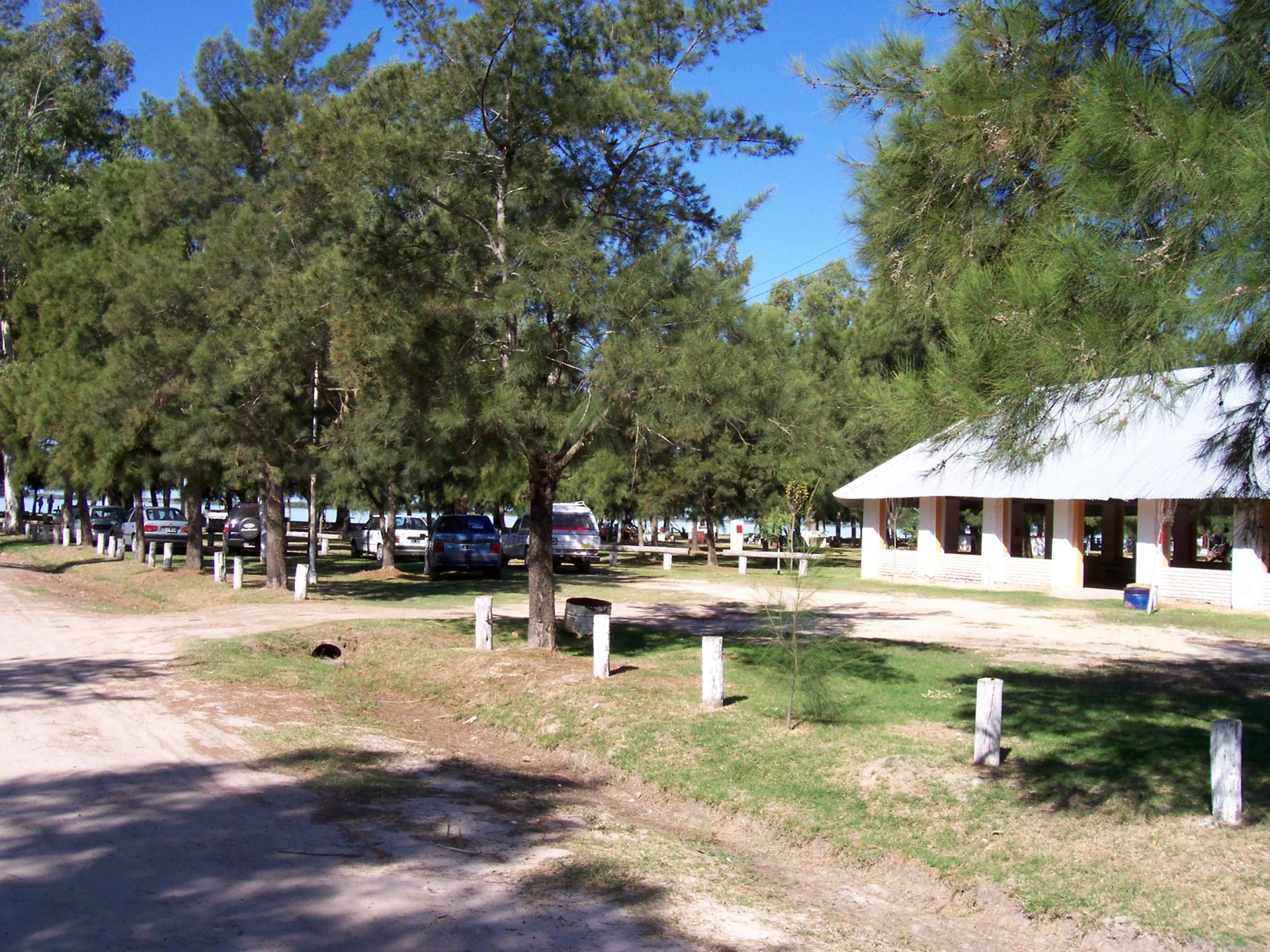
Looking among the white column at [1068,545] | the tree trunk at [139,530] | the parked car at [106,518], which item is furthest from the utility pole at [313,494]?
the parked car at [106,518]

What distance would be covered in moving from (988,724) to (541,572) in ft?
21.9

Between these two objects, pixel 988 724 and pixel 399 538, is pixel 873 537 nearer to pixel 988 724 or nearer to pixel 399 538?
pixel 399 538

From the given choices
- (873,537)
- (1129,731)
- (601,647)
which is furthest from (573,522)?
(1129,731)

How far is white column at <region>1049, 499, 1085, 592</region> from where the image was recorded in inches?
1085

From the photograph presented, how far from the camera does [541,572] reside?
13.3m

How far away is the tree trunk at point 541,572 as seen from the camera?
13.1 metres

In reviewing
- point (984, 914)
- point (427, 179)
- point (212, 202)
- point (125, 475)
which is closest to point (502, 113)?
point (427, 179)

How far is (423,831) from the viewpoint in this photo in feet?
21.5

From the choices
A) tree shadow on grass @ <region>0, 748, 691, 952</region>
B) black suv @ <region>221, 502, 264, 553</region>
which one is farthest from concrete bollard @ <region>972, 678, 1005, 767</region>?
black suv @ <region>221, 502, 264, 553</region>

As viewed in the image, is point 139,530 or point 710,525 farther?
point 710,525

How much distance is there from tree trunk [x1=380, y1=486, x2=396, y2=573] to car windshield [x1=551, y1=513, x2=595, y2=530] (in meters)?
5.07

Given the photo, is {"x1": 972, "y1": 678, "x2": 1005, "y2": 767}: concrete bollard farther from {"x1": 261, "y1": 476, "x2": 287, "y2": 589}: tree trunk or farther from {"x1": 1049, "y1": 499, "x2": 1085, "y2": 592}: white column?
{"x1": 1049, "y1": 499, "x2": 1085, "y2": 592}: white column

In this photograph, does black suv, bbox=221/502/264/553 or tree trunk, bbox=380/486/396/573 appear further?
black suv, bbox=221/502/264/553

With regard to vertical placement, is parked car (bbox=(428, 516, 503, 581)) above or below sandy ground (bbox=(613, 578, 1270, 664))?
above
